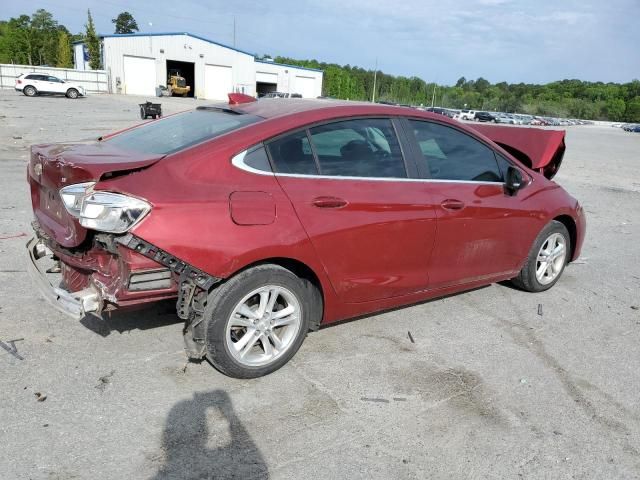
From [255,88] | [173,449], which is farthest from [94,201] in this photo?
[255,88]

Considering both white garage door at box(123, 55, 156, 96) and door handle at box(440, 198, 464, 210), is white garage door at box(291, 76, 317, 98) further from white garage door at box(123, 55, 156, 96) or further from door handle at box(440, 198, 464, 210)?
door handle at box(440, 198, 464, 210)

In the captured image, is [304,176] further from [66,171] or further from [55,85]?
[55,85]

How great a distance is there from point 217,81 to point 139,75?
8574mm

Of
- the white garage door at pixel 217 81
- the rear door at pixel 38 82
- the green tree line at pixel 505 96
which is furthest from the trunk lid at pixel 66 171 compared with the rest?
the green tree line at pixel 505 96

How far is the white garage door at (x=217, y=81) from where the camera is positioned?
55.3 metres

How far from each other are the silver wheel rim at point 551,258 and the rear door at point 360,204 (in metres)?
1.67

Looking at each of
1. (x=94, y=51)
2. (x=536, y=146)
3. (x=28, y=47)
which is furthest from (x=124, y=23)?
(x=536, y=146)

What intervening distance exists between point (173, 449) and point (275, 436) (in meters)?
0.53

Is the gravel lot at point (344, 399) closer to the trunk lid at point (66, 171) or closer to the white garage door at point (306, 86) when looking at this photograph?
the trunk lid at point (66, 171)

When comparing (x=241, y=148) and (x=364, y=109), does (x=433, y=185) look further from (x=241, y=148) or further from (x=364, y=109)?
(x=241, y=148)

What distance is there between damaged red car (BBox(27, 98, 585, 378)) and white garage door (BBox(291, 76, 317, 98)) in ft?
210

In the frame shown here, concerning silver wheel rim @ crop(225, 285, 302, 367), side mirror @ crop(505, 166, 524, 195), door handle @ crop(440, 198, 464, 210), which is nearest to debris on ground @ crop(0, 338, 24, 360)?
silver wheel rim @ crop(225, 285, 302, 367)

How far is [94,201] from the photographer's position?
2.86 metres

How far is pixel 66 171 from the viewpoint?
10.1ft
